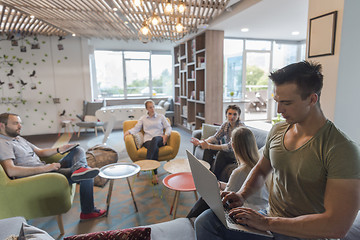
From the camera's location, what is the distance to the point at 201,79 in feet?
19.0

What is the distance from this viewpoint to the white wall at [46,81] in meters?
6.27

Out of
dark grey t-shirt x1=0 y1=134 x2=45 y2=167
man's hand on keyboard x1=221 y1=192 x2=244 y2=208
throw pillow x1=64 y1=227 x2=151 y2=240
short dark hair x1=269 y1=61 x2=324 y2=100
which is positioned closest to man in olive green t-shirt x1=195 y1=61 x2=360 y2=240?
short dark hair x1=269 y1=61 x2=324 y2=100

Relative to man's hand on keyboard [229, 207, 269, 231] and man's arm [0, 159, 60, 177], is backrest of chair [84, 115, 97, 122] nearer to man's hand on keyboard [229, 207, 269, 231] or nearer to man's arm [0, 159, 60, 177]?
man's arm [0, 159, 60, 177]

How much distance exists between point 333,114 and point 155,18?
7.97 feet

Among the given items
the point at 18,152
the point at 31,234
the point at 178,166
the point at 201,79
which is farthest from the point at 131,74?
the point at 31,234

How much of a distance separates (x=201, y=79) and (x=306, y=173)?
16.4ft

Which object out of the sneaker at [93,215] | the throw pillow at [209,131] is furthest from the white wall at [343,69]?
the sneaker at [93,215]

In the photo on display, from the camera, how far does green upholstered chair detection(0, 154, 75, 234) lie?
6.27 ft

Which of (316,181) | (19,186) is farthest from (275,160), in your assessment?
(19,186)

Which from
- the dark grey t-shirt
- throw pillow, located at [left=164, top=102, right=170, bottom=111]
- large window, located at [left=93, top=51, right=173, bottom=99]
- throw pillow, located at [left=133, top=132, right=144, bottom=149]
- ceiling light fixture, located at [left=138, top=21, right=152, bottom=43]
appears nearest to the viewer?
the dark grey t-shirt

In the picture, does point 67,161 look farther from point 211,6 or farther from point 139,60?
point 139,60

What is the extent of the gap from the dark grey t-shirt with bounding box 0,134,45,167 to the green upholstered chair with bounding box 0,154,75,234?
0.18 m

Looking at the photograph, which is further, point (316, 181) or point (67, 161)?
point (67, 161)

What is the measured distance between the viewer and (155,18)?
2916 mm
